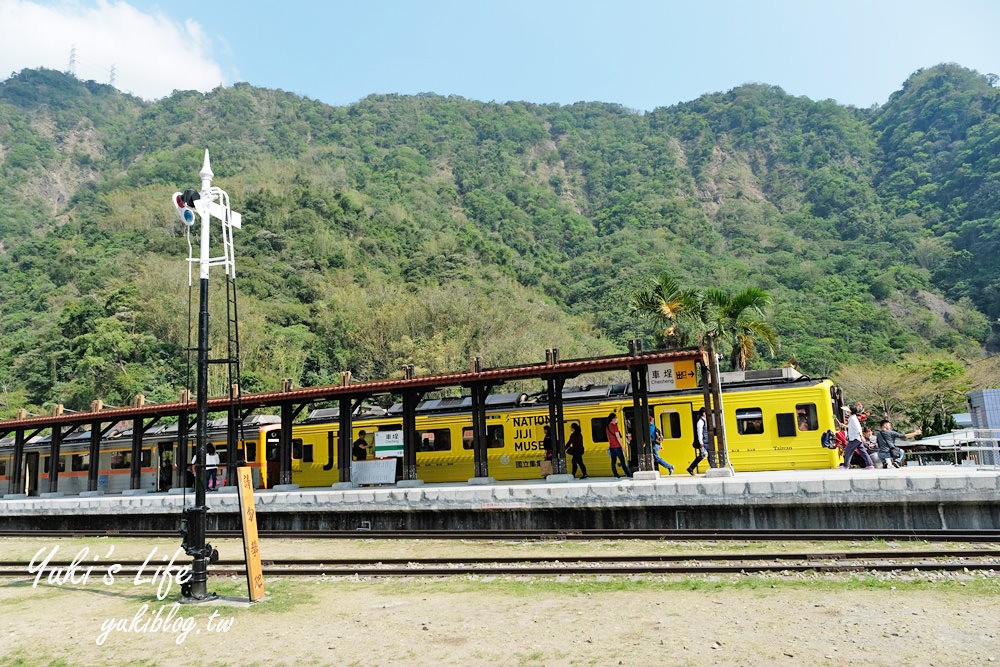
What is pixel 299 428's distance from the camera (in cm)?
2511

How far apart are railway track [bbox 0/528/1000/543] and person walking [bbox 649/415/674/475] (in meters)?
3.57

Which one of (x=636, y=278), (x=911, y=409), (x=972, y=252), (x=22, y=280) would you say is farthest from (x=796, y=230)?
(x=22, y=280)

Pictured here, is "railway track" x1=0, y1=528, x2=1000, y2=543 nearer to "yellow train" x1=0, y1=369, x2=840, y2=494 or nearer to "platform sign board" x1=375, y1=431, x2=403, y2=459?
"yellow train" x1=0, y1=369, x2=840, y2=494

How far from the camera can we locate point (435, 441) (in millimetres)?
22719

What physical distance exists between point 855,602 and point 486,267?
74214mm

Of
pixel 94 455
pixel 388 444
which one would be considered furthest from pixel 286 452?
pixel 94 455

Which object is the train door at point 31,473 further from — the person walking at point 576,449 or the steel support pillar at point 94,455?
the person walking at point 576,449

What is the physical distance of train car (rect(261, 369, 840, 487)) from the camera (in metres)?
19.3

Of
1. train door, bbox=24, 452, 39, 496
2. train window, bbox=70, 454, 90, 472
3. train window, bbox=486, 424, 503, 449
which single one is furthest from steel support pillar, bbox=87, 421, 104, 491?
train window, bbox=486, 424, 503, 449

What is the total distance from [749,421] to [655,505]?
5.79 m

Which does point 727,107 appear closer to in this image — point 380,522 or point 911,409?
point 911,409

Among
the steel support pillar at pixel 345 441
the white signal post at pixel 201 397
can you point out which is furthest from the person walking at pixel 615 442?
the white signal post at pixel 201 397

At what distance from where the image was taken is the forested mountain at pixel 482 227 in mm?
59625

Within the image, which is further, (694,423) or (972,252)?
(972,252)
